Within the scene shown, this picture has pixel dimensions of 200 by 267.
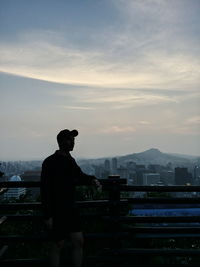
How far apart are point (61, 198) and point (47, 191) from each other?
0.70ft

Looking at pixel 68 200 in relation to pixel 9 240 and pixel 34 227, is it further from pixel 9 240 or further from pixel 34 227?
pixel 34 227

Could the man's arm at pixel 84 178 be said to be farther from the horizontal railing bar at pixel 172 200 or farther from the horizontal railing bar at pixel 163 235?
the horizontal railing bar at pixel 163 235

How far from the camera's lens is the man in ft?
15.6

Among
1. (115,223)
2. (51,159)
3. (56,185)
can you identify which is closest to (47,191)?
(56,185)

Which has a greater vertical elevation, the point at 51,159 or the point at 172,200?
the point at 51,159

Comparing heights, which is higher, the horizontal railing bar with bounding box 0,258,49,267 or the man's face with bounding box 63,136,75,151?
the man's face with bounding box 63,136,75,151

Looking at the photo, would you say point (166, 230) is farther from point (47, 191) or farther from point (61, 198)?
point (47, 191)

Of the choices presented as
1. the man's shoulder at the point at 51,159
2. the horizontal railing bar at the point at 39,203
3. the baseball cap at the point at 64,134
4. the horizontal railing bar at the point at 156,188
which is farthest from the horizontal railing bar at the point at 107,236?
the baseball cap at the point at 64,134

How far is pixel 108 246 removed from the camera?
593 centimetres

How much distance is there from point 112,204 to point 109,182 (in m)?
0.36

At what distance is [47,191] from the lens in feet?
15.6

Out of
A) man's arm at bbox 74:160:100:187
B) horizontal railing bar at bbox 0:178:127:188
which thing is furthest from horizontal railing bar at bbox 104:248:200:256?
man's arm at bbox 74:160:100:187

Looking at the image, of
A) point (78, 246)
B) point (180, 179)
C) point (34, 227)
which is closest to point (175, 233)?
point (78, 246)

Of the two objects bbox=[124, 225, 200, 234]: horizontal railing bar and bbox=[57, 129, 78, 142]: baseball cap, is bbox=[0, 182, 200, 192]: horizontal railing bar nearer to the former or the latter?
bbox=[124, 225, 200, 234]: horizontal railing bar
